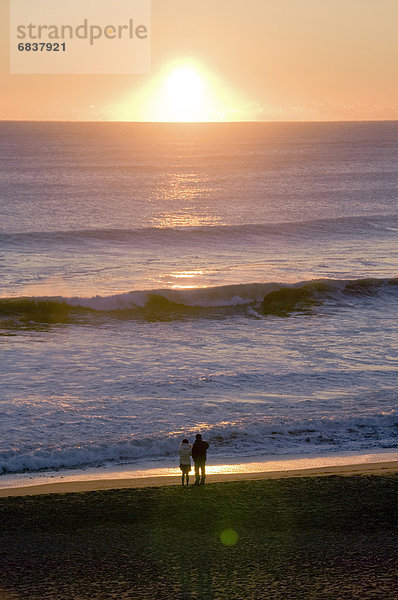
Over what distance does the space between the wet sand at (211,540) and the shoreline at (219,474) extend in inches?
7.8

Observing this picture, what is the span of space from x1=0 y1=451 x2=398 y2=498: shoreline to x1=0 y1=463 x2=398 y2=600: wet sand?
20 cm

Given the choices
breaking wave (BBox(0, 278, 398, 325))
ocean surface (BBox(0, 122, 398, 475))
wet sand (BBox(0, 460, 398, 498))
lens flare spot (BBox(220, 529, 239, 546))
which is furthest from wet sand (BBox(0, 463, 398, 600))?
breaking wave (BBox(0, 278, 398, 325))

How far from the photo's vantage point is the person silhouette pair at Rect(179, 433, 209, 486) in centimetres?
1666

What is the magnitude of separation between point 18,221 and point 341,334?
3725 cm

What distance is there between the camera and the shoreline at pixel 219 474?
55.7 feet

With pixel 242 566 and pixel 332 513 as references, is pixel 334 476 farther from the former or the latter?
pixel 242 566

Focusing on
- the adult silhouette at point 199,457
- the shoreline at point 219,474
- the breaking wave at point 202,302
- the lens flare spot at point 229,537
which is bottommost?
the lens flare spot at point 229,537

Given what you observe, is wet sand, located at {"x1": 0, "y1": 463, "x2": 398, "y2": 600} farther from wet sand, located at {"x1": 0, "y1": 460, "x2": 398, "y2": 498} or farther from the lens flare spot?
wet sand, located at {"x1": 0, "y1": 460, "x2": 398, "y2": 498}

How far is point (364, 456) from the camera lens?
1931 centimetres

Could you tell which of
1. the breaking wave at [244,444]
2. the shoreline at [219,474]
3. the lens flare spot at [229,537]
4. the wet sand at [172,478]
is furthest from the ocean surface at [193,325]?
the lens flare spot at [229,537]

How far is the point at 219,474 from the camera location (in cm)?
1805

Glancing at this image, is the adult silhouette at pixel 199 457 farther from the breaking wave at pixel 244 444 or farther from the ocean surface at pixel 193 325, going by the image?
the ocean surface at pixel 193 325

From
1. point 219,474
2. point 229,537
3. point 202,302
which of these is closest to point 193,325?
point 202,302

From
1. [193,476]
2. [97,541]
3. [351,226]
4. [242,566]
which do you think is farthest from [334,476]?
[351,226]
